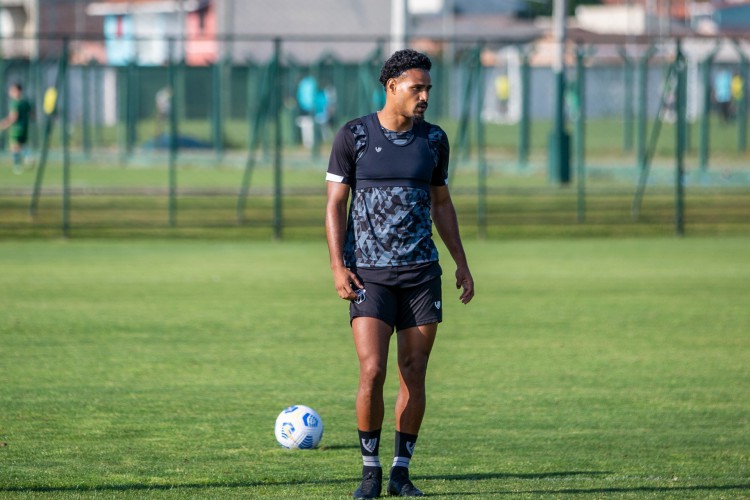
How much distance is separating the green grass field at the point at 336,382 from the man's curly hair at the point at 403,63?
6.58 ft

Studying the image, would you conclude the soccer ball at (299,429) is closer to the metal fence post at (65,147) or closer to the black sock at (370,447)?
the black sock at (370,447)

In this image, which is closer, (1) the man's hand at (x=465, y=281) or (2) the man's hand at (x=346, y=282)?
(2) the man's hand at (x=346, y=282)

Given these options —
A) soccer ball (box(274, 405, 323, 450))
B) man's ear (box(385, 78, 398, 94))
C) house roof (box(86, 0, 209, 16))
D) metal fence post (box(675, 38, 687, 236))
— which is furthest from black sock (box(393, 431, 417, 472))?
house roof (box(86, 0, 209, 16))

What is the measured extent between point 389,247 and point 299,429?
63.0 inches

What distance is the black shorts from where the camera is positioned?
6.07 metres

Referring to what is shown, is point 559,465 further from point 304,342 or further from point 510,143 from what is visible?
point 510,143

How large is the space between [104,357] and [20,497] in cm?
425

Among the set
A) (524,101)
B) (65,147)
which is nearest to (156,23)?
(524,101)

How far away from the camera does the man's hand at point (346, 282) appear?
6031 millimetres

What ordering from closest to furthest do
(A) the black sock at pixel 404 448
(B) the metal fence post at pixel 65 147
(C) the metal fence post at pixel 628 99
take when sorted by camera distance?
1. (A) the black sock at pixel 404 448
2. (B) the metal fence post at pixel 65 147
3. (C) the metal fence post at pixel 628 99

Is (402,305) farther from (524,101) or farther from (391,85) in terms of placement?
(524,101)

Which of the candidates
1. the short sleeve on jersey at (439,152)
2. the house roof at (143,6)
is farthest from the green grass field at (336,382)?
the house roof at (143,6)

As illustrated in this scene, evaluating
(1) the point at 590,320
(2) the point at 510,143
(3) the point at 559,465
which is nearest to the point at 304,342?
(1) the point at 590,320

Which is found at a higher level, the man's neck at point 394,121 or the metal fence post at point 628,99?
the metal fence post at point 628,99
